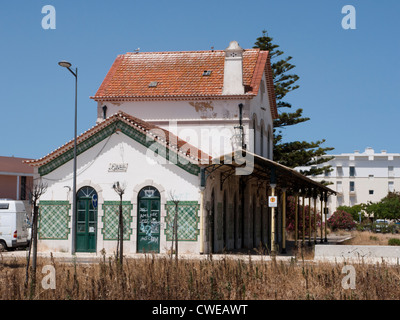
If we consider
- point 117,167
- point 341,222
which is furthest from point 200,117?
point 341,222

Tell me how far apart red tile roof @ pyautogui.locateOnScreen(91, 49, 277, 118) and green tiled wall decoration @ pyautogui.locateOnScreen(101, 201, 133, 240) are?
9066mm

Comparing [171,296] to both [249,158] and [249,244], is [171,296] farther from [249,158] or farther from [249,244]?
[249,244]

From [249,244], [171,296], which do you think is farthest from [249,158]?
[171,296]

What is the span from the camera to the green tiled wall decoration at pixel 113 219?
27688 mm

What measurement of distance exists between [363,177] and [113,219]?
92047 mm

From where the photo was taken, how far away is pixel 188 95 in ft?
113

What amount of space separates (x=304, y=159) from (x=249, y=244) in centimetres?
1851

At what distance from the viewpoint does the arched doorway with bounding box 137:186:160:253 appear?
1081 inches

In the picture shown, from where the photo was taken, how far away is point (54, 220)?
2872 cm

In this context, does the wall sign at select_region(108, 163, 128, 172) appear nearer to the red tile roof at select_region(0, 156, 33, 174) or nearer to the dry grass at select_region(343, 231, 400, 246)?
the dry grass at select_region(343, 231, 400, 246)

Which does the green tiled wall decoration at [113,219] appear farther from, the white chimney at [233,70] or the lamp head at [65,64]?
the white chimney at [233,70]

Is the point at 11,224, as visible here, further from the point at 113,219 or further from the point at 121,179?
the point at 121,179

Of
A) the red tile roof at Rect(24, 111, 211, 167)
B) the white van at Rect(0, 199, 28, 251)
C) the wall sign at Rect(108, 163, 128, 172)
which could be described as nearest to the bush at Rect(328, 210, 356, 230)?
the red tile roof at Rect(24, 111, 211, 167)

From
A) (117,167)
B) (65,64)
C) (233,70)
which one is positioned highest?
(233,70)
